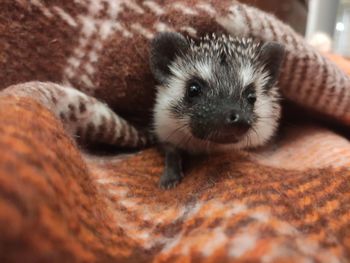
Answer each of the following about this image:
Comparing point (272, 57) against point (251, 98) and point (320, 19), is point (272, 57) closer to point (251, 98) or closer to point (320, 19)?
point (251, 98)

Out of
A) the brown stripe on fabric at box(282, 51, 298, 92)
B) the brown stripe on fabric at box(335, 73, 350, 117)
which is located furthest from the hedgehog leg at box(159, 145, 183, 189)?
the brown stripe on fabric at box(335, 73, 350, 117)

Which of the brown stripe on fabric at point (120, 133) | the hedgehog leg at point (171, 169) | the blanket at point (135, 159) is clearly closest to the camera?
the blanket at point (135, 159)

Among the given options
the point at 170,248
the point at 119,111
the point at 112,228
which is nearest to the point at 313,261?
the point at 170,248

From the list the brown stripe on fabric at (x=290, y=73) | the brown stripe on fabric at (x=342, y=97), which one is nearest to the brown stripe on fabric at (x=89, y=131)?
the brown stripe on fabric at (x=290, y=73)

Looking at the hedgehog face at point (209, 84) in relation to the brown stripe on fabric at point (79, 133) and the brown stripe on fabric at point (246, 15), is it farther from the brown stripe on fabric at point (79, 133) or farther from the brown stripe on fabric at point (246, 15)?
the brown stripe on fabric at point (79, 133)

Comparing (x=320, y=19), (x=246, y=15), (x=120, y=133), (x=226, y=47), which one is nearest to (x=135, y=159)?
(x=120, y=133)

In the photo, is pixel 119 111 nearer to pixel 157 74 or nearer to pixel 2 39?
pixel 157 74
